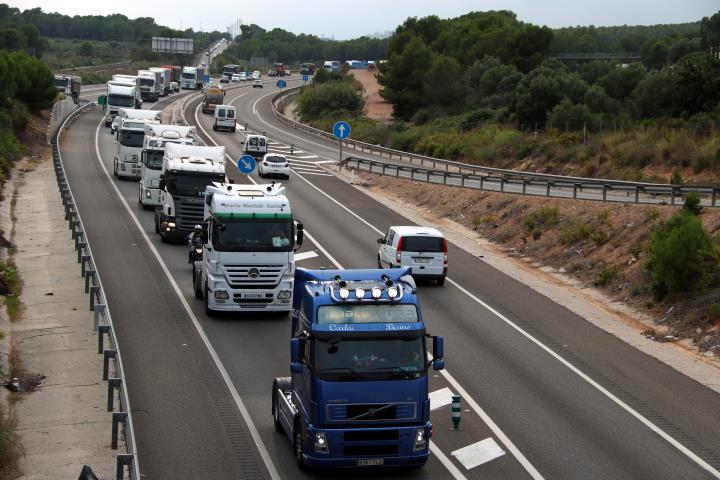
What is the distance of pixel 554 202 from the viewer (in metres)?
44.7

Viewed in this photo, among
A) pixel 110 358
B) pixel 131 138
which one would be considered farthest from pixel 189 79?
pixel 110 358

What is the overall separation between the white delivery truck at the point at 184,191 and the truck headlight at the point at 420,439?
22159mm

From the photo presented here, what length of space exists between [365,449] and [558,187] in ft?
111

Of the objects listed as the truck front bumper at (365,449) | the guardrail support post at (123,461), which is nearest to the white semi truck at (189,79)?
the truck front bumper at (365,449)

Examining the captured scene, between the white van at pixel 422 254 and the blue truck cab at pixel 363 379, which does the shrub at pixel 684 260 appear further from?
the blue truck cab at pixel 363 379

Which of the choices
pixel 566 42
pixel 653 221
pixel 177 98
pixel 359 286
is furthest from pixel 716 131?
pixel 566 42

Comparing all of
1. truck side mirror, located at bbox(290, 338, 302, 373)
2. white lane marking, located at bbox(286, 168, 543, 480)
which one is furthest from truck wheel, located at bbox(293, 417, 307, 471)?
white lane marking, located at bbox(286, 168, 543, 480)

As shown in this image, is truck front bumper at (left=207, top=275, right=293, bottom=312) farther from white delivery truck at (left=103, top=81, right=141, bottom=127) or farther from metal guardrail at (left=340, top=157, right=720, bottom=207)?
white delivery truck at (left=103, top=81, right=141, bottom=127)

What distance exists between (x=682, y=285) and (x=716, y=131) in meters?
33.4

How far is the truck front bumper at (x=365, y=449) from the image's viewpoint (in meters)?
15.2

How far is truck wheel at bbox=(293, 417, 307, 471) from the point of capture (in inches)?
626

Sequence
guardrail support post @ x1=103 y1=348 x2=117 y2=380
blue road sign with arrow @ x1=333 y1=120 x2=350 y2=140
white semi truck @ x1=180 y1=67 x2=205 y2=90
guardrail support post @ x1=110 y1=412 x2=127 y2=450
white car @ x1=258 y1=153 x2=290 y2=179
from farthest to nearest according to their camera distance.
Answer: white semi truck @ x1=180 y1=67 x2=205 y2=90
blue road sign with arrow @ x1=333 y1=120 x2=350 y2=140
white car @ x1=258 y1=153 x2=290 y2=179
guardrail support post @ x1=103 y1=348 x2=117 y2=380
guardrail support post @ x1=110 y1=412 x2=127 y2=450

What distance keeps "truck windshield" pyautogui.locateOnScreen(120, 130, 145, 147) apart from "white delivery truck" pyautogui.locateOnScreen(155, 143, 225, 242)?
1713 cm

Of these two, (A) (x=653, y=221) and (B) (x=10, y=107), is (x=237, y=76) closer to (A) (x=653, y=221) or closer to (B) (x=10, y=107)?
(B) (x=10, y=107)
